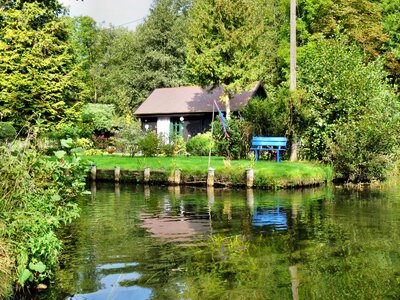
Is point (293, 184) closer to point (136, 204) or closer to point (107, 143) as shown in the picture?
point (136, 204)

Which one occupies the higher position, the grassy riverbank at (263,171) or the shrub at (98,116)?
the shrub at (98,116)

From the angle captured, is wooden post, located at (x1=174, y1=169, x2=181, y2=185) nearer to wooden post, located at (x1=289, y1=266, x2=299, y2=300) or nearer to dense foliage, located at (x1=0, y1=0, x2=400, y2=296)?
dense foliage, located at (x1=0, y1=0, x2=400, y2=296)

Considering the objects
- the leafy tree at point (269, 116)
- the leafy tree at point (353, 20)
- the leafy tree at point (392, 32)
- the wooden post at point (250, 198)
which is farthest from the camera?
the leafy tree at point (353, 20)

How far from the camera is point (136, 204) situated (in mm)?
16266

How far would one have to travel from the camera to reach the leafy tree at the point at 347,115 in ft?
71.2

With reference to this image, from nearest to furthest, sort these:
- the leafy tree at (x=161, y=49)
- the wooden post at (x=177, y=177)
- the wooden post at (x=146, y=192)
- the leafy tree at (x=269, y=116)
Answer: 1. the wooden post at (x=146, y=192)
2. the wooden post at (x=177, y=177)
3. the leafy tree at (x=269, y=116)
4. the leafy tree at (x=161, y=49)

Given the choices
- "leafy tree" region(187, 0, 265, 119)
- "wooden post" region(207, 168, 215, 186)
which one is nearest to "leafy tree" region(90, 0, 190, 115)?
"leafy tree" region(187, 0, 265, 119)

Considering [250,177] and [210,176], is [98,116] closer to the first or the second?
[210,176]

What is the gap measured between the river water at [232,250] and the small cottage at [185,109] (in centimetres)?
2240

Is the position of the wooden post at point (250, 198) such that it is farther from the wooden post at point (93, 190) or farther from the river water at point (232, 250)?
the wooden post at point (93, 190)

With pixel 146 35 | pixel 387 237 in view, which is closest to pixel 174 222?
pixel 387 237

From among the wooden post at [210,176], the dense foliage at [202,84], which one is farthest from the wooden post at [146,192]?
the dense foliage at [202,84]

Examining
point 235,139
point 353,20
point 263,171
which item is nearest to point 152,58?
point 353,20

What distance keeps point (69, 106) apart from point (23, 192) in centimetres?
2723
